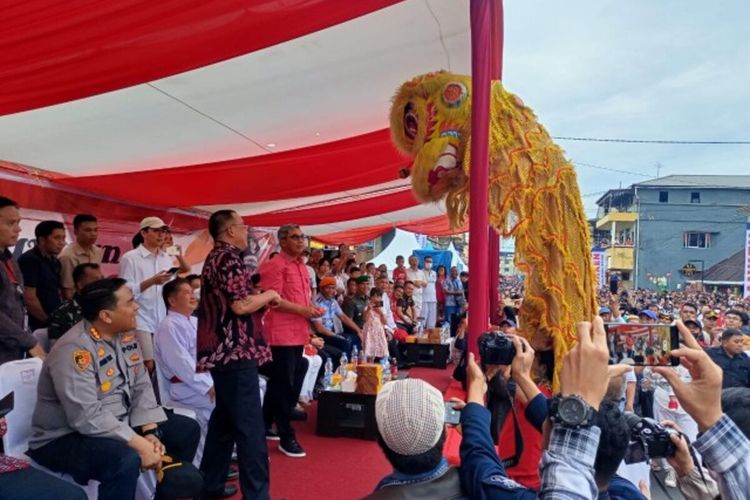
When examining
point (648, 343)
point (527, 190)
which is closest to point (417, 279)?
point (527, 190)

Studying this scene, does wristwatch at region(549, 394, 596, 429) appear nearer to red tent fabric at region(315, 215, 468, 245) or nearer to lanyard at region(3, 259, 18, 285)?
lanyard at region(3, 259, 18, 285)

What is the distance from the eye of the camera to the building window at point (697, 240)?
29172 mm

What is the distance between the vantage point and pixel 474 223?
7.07 ft

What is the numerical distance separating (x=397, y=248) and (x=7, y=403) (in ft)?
38.9

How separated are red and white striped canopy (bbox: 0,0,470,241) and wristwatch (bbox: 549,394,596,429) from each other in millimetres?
1724

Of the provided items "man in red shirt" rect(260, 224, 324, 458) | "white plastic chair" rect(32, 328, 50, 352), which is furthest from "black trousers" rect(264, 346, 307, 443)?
"white plastic chair" rect(32, 328, 50, 352)

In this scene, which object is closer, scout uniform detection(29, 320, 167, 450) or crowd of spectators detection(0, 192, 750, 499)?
crowd of spectators detection(0, 192, 750, 499)

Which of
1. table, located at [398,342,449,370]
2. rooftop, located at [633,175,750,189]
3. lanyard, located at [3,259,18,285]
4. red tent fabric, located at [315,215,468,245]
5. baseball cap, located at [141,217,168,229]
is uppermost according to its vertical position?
rooftop, located at [633,175,750,189]

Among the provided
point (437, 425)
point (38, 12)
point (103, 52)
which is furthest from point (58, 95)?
point (437, 425)

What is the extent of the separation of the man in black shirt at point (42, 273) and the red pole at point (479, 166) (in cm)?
264

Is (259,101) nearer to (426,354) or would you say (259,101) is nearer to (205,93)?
(205,93)

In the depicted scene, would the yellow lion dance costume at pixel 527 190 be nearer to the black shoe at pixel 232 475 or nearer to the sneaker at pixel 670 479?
the black shoe at pixel 232 475

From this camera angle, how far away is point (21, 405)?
87.5 inches

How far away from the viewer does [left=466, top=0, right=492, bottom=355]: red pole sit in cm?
212
